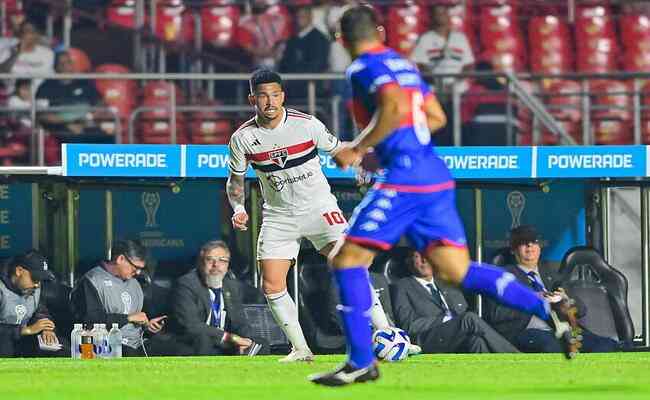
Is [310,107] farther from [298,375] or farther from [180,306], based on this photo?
[298,375]

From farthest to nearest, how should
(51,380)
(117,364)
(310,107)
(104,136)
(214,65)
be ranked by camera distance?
(214,65), (104,136), (310,107), (117,364), (51,380)

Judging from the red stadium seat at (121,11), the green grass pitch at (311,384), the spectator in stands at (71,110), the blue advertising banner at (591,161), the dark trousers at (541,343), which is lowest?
the dark trousers at (541,343)

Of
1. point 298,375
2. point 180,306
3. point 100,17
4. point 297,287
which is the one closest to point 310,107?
point 297,287

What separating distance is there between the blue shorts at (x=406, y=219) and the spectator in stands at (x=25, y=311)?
5.56 m

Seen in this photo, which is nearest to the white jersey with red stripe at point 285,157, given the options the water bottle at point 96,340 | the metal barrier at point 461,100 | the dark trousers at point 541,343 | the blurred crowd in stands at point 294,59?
the water bottle at point 96,340

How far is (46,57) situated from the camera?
18031 mm

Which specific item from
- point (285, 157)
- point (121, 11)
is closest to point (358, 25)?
point (285, 157)

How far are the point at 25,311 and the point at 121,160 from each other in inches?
58.3

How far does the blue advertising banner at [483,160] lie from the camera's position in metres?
13.7

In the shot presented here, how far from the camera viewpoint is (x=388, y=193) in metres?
7.82

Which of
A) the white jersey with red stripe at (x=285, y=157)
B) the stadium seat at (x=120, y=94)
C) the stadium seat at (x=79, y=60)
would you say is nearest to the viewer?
the white jersey with red stripe at (x=285, y=157)

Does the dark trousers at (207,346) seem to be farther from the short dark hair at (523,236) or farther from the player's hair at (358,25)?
the player's hair at (358,25)

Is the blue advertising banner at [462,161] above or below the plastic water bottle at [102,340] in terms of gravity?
above

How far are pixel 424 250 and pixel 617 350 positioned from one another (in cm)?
610
